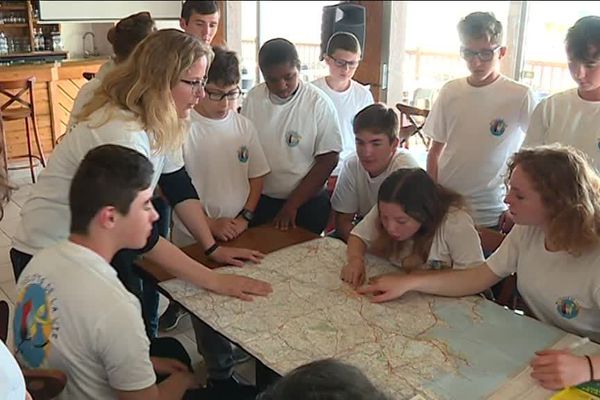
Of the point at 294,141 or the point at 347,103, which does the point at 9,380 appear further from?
the point at 347,103

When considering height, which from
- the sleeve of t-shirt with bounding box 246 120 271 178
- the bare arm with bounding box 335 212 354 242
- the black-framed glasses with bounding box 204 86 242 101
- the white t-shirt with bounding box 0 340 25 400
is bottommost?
the bare arm with bounding box 335 212 354 242

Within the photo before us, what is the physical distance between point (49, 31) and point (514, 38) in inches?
205

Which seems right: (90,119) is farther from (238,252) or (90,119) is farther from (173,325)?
(173,325)

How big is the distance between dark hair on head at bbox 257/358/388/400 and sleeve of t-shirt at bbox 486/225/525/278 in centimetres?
114

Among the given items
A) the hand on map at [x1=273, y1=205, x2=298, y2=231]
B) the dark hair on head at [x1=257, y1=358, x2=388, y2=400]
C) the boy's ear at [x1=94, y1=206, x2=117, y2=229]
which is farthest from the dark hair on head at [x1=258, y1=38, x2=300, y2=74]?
the dark hair on head at [x1=257, y1=358, x2=388, y2=400]

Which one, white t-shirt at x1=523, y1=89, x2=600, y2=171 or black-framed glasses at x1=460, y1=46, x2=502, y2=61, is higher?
black-framed glasses at x1=460, y1=46, x2=502, y2=61

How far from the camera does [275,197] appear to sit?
2.73m

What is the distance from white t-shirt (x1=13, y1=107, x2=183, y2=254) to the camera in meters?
1.77

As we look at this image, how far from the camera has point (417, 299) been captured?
1814 mm

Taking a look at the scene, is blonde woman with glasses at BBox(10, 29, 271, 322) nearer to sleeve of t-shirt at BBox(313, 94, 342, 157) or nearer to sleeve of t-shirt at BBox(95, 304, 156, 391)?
sleeve of t-shirt at BBox(95, 304, 156, 391)

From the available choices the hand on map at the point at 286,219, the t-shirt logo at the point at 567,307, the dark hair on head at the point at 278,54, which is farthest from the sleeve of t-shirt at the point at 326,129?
the t-shirt logo at the point at 567,307

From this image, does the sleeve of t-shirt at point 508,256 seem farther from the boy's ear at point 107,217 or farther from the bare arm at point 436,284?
the boy's ear at point 107,217

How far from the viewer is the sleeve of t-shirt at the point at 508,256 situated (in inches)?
71.8

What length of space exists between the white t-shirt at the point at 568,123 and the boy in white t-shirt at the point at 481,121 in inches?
8.2
